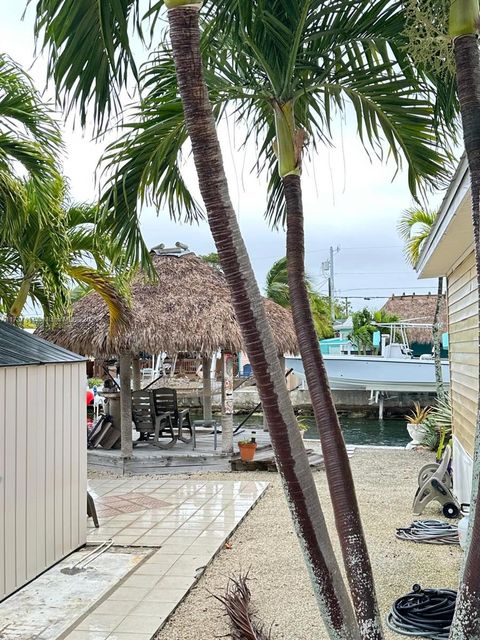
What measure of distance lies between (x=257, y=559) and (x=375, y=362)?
20094mm

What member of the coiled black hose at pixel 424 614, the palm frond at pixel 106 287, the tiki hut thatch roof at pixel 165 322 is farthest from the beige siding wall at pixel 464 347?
the palm frond at pixel 106 287

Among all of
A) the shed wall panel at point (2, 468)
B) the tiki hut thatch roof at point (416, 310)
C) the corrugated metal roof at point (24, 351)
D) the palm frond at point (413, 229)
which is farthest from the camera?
the tiki hut thatch roof at point (416, 310)

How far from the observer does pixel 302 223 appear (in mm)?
3508

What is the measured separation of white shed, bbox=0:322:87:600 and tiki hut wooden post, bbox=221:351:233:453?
5.16 metres

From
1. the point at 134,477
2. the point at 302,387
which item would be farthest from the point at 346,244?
the point at 134,477

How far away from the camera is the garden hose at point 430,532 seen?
6.52 metres

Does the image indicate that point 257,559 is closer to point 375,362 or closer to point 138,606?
point 138,606

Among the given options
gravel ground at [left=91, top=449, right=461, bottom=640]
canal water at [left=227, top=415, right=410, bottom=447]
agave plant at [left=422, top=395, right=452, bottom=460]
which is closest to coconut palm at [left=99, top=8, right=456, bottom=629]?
gravel ground at [left=91, top=449, right=461, bottom=640]

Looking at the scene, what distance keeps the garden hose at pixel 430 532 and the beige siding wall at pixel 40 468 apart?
3317mm

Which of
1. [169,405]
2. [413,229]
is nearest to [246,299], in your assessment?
[169,405]

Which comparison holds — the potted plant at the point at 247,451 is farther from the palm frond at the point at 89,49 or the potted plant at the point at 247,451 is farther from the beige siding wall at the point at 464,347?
the palm frond at the point at 89,49

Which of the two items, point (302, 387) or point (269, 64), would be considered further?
point (302, 387)

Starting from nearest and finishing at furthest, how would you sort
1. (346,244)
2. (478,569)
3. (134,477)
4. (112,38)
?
(478,569)
(112,38)
(134,477)
(346,244)

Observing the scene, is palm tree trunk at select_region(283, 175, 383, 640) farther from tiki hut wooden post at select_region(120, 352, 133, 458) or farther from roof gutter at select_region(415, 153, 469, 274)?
tiki hut wooden post at select_region(120, 352, 133, 458)
